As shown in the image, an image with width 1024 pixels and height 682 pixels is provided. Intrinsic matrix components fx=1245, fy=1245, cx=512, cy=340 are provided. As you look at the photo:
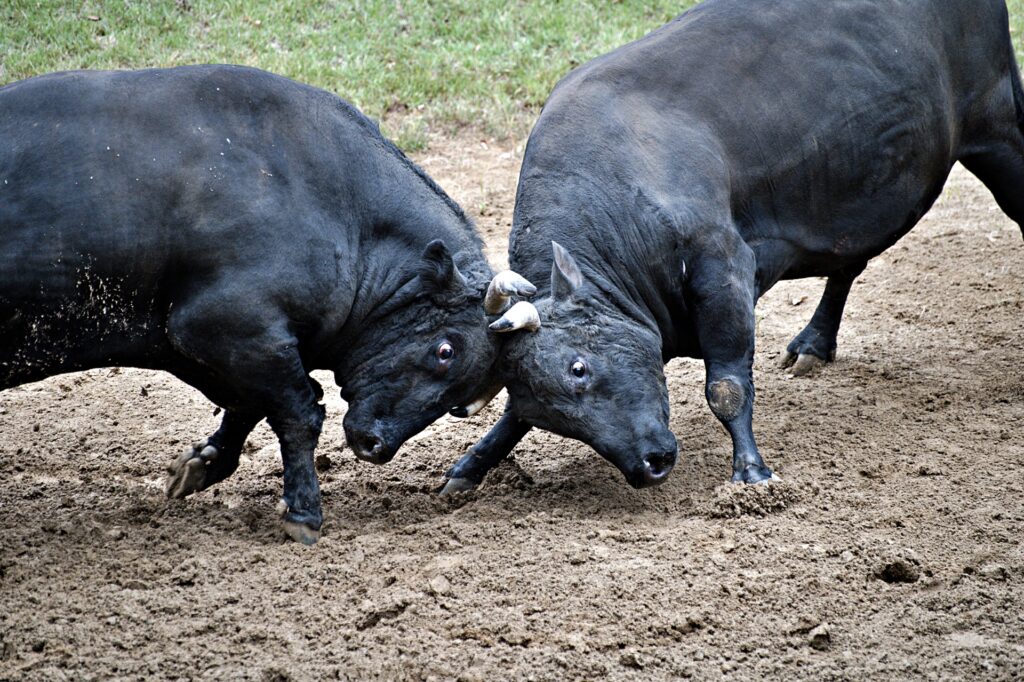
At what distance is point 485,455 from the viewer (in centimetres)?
595

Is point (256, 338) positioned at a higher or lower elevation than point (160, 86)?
lower

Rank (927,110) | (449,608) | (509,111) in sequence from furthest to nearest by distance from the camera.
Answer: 1. (509,111)
2. (927,110)
3. (449,608)

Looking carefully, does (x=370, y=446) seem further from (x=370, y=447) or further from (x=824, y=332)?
(x=824, y=332)

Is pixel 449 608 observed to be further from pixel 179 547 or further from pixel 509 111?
pixel 509 111

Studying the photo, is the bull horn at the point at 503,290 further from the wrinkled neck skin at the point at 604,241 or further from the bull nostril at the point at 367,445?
the bull nostril at the point at 367,445

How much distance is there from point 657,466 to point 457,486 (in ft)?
3.33

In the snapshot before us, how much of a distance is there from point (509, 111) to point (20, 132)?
6263 mm

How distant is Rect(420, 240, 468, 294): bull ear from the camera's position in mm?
5344

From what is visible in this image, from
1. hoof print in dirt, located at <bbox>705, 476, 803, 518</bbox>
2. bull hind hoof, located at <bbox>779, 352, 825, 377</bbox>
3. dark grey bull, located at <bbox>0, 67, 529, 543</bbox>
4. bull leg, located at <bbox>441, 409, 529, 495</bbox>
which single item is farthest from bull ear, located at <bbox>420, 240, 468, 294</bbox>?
bull hind hoof, located at <bbox>779, 352, 825, 377</bbox>

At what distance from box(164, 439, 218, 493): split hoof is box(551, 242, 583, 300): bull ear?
5.80 ft

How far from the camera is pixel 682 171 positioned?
5.72m

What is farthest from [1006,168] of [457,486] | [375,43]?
[375,43]

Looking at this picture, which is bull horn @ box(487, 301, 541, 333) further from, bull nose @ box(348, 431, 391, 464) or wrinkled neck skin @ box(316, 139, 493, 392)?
bull nose @ box(348, 431, 391, 464)

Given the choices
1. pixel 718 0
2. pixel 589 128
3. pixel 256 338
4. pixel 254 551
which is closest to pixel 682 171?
pixel 589 128
